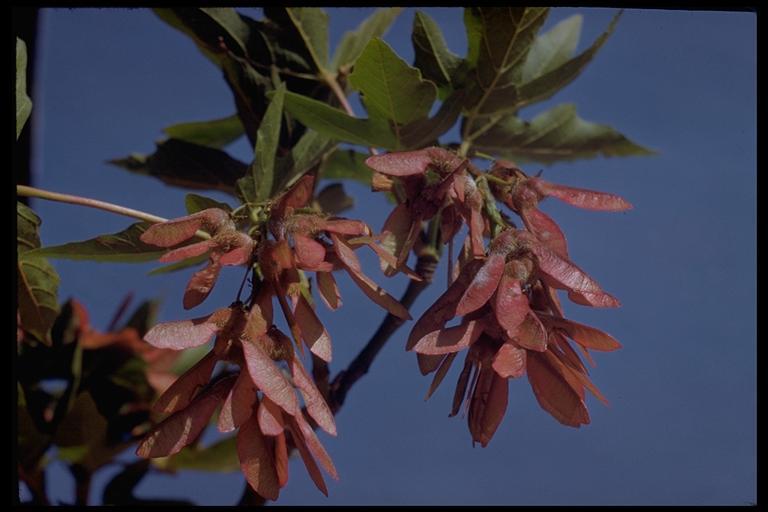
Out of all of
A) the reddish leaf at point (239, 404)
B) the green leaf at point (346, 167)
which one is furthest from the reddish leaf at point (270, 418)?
the green leaf at point (346, 167)

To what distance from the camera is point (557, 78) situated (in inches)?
44.3

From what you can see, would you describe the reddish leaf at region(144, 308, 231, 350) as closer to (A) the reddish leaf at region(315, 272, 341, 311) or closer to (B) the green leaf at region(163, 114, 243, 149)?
(A) the reddish leaf at region(315, 272, 341, 311)

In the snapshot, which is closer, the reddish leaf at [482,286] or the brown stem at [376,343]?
the reddish leaf at [482,286]

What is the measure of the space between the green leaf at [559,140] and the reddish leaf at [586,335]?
0.54 meters

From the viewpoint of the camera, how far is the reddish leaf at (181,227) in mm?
810

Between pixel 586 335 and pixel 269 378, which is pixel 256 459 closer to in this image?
pixel 269 378

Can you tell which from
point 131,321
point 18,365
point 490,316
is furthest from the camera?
point 131,321

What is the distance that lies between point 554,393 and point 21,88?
2.24 ft

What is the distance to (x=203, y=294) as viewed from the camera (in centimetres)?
79

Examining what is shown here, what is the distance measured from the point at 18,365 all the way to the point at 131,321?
27 centimetres

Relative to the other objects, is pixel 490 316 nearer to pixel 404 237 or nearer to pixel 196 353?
Answer: pixel 404 237

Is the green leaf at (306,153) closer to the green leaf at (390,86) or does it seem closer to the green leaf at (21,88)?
the green leaf at (390,86)
